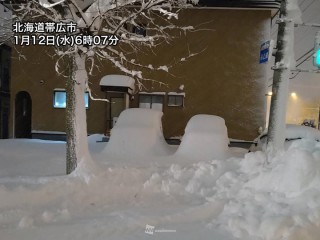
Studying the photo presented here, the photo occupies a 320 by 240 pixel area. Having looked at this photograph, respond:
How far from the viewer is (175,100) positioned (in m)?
16.8

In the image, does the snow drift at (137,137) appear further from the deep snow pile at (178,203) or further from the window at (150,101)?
the window at (150,101)

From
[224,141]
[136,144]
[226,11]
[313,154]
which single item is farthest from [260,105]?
[313,154]

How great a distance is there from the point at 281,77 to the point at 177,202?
3739 mm

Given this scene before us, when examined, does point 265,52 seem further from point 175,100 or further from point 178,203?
point 175,100

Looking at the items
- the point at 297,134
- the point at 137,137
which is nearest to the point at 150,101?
the point at 137,137

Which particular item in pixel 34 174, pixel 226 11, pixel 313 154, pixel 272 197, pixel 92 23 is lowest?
pixel 34 174

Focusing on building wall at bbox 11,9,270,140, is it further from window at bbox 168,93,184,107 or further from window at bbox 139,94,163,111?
window at bbox 139,94,163,111

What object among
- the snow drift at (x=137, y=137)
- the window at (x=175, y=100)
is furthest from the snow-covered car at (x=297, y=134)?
the window at (x=175, y=100)

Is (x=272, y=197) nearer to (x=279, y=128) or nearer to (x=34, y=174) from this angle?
(x=279, y=128)

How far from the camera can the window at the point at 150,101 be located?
16.9 metres

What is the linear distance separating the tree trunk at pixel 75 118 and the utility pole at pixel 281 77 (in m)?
4.32

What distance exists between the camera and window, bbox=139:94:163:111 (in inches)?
666

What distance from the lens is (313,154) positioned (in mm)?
5316

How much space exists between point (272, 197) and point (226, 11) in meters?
13.6
